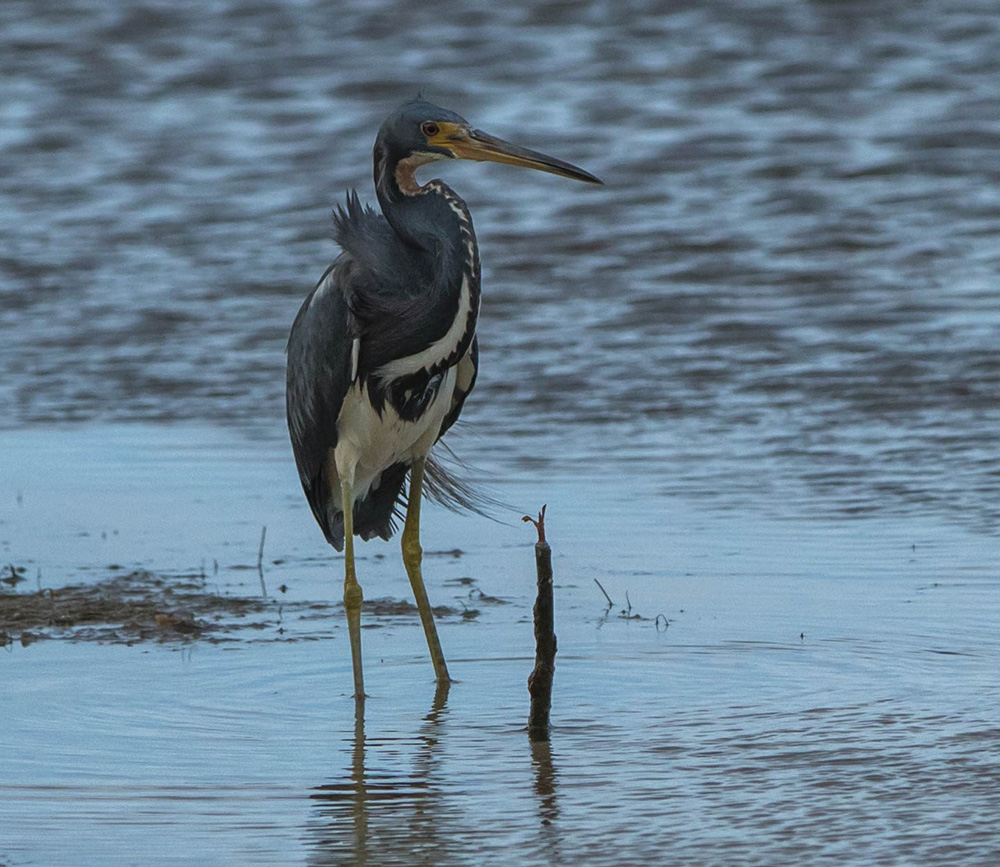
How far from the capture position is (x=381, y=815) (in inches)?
188

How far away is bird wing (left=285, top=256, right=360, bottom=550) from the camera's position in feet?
19.8

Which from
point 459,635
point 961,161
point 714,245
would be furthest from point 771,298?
point 459,635

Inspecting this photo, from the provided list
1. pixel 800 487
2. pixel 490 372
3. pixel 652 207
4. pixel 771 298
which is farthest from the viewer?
pixel 652 207

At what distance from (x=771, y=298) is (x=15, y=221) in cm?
549

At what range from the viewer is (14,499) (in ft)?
26.9

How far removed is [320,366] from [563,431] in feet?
10.5

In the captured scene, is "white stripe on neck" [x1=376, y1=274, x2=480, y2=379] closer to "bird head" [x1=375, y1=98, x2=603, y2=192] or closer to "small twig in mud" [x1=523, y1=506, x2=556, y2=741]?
"bird head" [x1=375, y1=98, x2=603, y2=192]

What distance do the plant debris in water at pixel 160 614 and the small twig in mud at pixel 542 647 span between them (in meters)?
1.31

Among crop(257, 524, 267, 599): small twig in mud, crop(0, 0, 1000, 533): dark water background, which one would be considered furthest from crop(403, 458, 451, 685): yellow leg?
crop(0, 0, 1000, 533): dark water background

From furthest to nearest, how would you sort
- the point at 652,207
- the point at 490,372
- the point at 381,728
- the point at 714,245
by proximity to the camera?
1. the point at 652,207
2. the point at 714,245
3. the point at 490,372
4. the point at 381,728

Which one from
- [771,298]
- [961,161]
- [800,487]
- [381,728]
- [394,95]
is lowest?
[381,728]

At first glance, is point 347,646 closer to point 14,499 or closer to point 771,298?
point 14,499

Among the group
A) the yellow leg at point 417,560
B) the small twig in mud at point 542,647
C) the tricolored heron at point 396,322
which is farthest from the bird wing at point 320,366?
the small twig in mud at point 542,647

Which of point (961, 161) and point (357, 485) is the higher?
point (961, 161)
